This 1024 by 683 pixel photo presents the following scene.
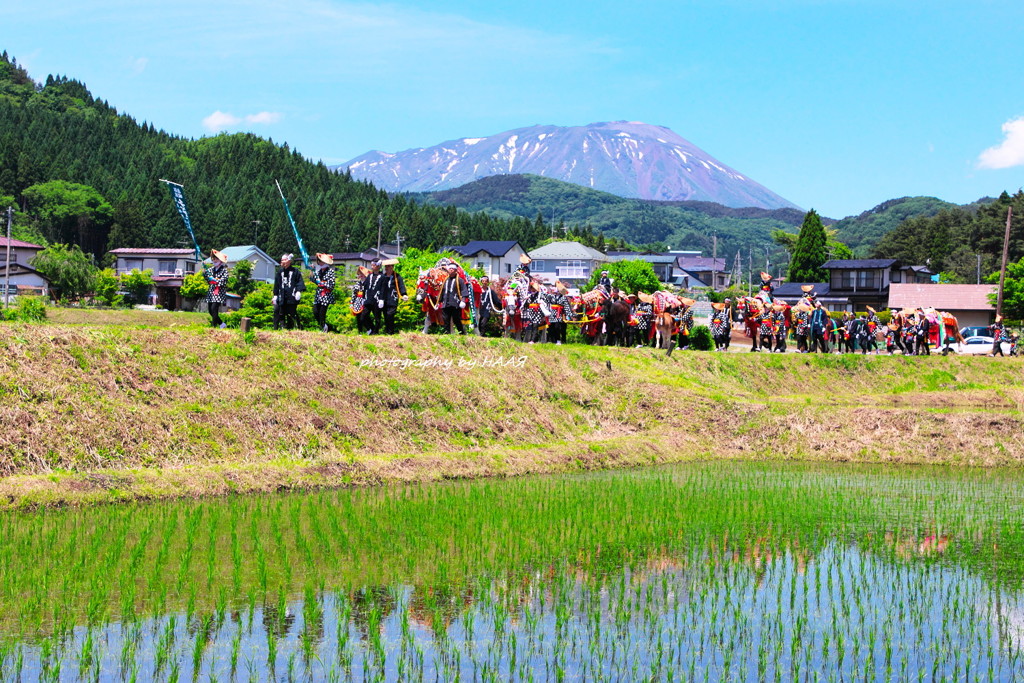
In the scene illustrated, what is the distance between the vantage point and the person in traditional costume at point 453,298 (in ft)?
74.6

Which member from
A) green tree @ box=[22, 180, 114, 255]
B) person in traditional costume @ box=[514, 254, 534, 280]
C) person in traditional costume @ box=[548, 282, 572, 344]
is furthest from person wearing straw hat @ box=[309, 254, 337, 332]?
green tree @ box=[22, 180, 114, 255]

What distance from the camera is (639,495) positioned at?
13766 millimetres

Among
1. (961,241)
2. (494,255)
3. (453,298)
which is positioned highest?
(961,241)

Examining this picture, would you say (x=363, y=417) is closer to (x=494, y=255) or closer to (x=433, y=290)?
(x=433, y=290)

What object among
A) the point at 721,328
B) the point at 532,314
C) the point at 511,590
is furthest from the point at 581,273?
the point at 511,590

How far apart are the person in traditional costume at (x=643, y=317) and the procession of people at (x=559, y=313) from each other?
0.10 feet

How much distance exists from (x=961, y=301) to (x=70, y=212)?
77540 mm

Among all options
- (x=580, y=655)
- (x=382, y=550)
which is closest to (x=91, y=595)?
(x=382, y=550)

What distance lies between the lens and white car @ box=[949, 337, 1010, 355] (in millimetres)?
43103

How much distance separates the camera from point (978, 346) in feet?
147

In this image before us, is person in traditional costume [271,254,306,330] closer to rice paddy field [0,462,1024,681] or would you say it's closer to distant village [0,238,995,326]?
rice paddy field [0,462,1024,681]

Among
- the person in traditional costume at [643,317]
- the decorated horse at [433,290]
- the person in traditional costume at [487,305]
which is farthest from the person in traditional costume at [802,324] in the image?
the decorated horse at [433,290]

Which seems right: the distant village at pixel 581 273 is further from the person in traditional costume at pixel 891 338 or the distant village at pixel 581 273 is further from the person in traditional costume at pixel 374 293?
the person in traditional costume at pixel 374 293

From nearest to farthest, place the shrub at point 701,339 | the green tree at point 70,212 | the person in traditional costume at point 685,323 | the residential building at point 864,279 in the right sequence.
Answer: the person in traditional costume at point 685,323
the shrub at point 701,339
the residential building at point 864,279
the green tree at point 70,212
